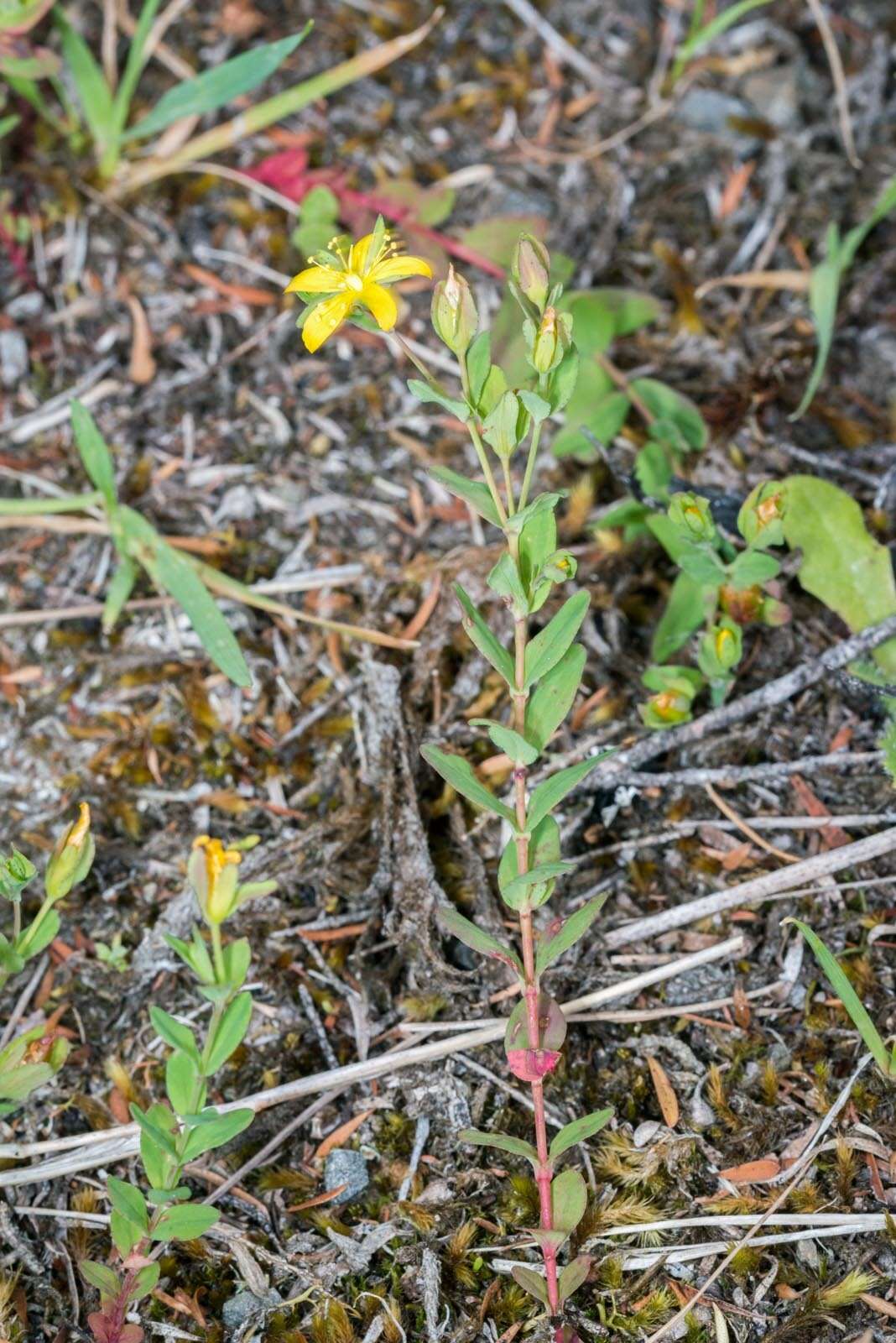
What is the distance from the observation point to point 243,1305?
202cm

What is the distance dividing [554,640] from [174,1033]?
840 millimetres

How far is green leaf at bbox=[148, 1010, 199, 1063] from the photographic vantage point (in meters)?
1.86

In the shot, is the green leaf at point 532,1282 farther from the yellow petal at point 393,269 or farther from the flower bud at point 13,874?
the yellow petal at point 393,269

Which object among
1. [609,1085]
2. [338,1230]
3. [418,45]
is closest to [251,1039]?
[338,1230]

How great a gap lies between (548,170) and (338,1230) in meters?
2.70

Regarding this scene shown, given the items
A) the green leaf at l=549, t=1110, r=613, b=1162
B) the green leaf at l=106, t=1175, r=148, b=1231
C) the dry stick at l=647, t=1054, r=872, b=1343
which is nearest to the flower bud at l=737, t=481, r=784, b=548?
the dry stick at l=647, t=1054, r=872, b=1343

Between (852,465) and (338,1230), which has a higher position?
(852,465)

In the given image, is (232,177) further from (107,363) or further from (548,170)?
(548,170)

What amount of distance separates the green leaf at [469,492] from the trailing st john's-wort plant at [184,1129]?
2.11ft

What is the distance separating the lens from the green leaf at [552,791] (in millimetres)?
1910

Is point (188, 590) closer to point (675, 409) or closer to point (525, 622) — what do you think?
point (525, 622)

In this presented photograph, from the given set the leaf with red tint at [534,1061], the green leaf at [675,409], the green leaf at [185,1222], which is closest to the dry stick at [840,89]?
the green leaf at [675,409]

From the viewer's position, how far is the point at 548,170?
3.38m

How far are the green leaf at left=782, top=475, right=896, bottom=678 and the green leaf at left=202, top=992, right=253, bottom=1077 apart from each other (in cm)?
147
